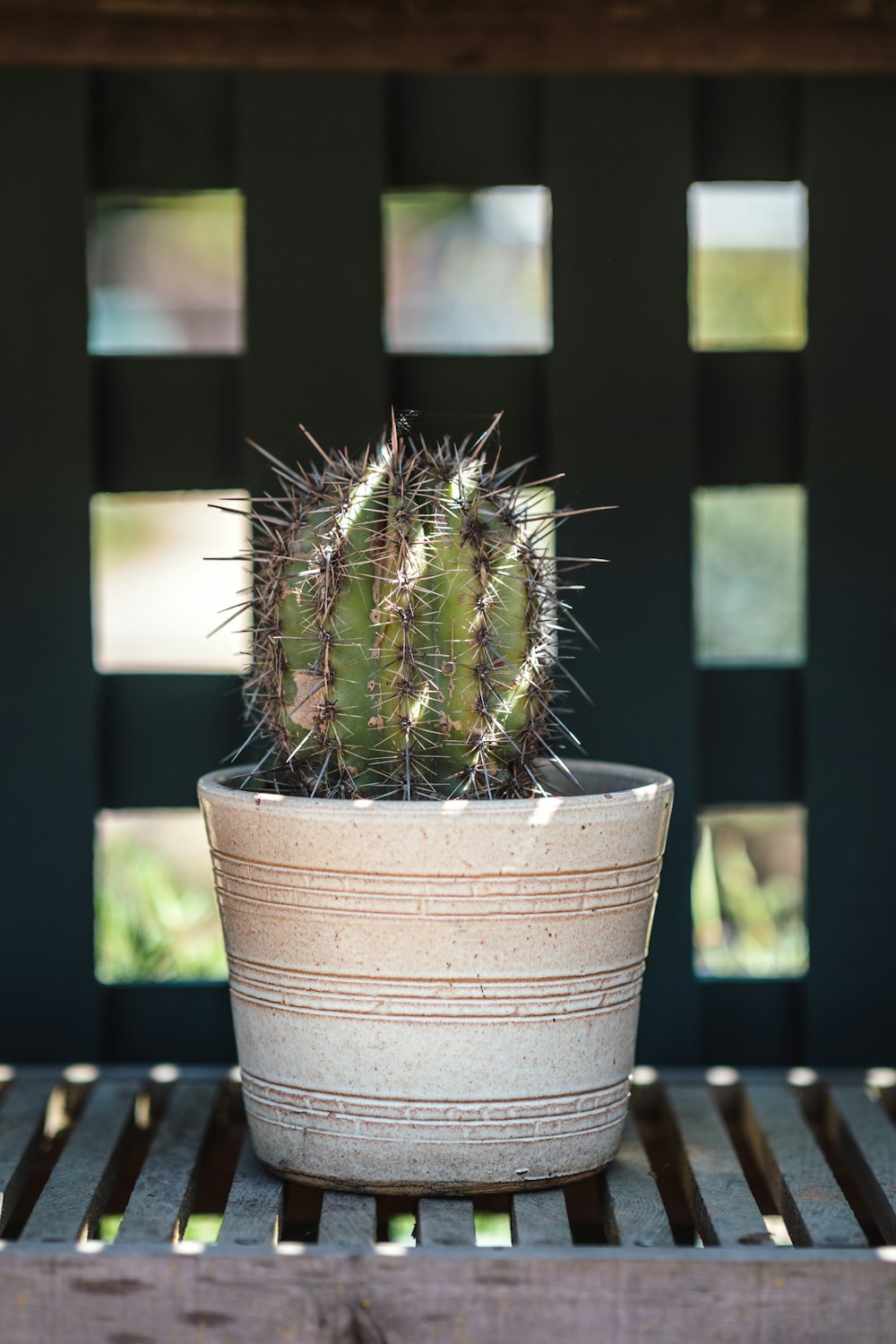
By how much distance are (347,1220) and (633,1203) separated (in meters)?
0.32

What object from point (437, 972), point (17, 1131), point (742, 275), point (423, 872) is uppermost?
point (742, 275)

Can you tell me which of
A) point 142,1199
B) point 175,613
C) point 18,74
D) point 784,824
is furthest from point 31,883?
point 175,613

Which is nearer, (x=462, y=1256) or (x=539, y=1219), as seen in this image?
(x=462, y=1256)

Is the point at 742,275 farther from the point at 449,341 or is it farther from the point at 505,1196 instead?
the point at 505,1196

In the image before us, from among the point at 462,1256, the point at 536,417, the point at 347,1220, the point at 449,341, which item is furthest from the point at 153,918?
the point at 449,341

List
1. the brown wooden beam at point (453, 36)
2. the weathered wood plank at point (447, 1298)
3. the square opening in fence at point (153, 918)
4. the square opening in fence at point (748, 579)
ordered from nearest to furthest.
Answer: the weathered wood plank at point (447, 1298) < the brown wooden beam at point (453, 36) < the square opening in fence at point (153, 918) < the square opening in fence at point (748, 579)

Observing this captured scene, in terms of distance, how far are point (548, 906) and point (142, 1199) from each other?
56 centimetres

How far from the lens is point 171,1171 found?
5.47 ft

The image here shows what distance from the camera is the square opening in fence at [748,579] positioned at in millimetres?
4492

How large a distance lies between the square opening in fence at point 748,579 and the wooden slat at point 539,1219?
3.04m

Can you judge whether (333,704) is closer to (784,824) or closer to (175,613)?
(784,824)

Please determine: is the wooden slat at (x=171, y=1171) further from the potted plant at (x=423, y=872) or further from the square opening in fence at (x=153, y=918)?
the square opening in fence at (x=153, y=918)

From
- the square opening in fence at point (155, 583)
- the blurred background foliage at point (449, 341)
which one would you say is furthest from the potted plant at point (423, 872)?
the square opening in fence at point (155, 583)

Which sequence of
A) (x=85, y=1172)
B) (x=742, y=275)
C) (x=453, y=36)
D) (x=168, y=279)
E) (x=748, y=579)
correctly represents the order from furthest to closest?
(x=168, y=279), (x=742, y=275), (x=748, y=579), (x=453, y=36), (x=85, y=1172)
